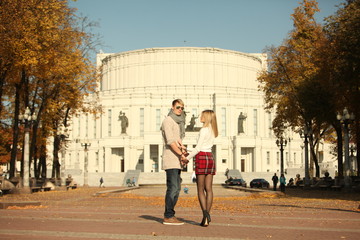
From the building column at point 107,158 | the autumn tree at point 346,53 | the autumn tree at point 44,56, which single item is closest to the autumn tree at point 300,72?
the autumn tree at point 346,53

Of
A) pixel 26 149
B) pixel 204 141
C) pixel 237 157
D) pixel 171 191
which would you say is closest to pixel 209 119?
pixel 204 141

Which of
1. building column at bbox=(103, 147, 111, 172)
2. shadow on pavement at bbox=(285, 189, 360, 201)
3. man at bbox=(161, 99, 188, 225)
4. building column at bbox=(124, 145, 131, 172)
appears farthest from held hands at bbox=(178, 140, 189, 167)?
building column at bbox=(103, 147, 111, 172)

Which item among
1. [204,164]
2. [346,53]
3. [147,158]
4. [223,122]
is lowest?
[147,158]

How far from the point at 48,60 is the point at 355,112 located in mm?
18032

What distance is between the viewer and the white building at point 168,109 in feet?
299

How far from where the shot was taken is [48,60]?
29.0m

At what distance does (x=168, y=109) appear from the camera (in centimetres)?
9538

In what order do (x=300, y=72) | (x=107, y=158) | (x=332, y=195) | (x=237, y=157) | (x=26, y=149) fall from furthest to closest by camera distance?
(x=107, y=158)
(x=237, y=157)
(x=300, y=72)
(x=26, y=149)
(x=332, y=195)

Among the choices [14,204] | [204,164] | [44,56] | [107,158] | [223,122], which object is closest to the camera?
[204,164]

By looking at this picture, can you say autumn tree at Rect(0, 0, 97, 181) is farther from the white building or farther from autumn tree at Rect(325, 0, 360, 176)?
the white building

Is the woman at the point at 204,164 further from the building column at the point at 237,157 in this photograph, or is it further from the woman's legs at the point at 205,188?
the building column at the point at 237,157

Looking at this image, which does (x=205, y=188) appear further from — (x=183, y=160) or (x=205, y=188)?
(x=183, y=160)

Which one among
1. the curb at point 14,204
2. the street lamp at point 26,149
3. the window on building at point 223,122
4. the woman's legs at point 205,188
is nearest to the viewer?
the woman's legs at point 205,188

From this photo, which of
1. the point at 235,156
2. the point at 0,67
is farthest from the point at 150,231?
the point at 235,156
